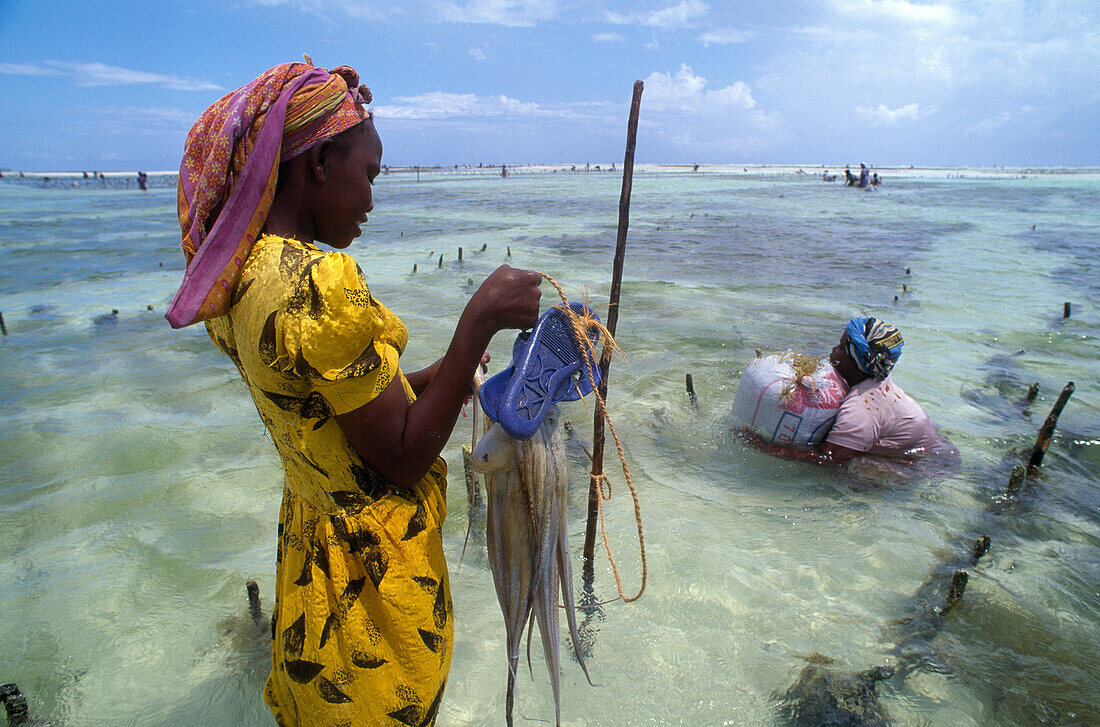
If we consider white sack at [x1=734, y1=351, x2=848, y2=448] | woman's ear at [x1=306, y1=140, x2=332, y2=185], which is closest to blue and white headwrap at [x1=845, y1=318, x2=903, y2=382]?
white sack at [x1=734, y1=351, x2=848, y2=448]

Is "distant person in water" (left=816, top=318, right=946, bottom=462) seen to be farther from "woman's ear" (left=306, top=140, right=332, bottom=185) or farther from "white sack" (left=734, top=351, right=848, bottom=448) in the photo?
"woman's ear" (left=306, top=140, right=332, bottom=185)

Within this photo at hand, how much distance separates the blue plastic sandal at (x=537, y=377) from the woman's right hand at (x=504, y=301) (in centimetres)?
23

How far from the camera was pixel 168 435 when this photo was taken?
571 centimetres

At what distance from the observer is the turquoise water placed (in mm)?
2938

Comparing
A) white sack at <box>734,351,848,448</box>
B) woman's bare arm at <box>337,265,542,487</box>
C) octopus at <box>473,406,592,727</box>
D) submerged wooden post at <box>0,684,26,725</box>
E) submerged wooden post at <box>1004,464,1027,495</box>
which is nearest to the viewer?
woman's bare arm at <box>337,265,542,487</box>

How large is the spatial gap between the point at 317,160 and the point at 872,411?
480 centimetres

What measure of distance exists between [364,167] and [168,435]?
5518mm

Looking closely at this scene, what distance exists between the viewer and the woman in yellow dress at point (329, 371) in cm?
119

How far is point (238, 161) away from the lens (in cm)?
127

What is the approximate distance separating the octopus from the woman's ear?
2.72 ft

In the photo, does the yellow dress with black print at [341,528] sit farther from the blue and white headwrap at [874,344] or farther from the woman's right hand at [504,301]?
the blue and white headwrap at [874,344]

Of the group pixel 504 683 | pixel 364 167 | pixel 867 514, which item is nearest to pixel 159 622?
pixel 504 683

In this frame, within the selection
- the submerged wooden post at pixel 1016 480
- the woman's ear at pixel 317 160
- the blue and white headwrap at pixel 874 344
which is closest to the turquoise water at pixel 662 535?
the submerged wooden post at pixel 1016 480

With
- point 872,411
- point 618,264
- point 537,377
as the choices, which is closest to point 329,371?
point 537,377
